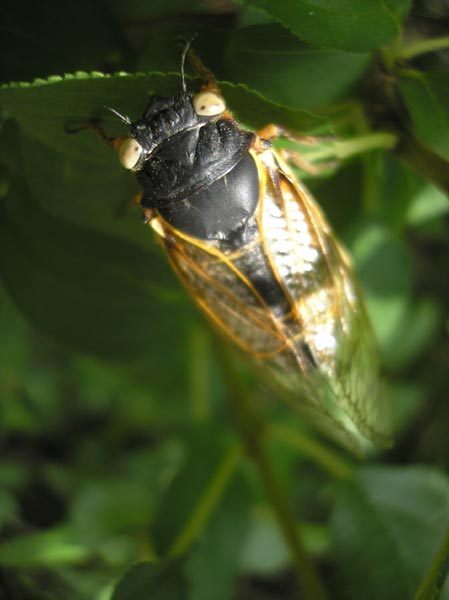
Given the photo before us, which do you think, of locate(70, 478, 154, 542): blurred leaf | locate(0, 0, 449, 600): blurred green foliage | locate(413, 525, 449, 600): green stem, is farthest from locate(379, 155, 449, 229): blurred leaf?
locate(70, 478, 154, 542): blurred leaf

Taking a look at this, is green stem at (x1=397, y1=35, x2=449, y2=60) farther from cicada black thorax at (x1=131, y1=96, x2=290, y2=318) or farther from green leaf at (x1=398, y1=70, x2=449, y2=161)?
cicada black thorax at (x1=131, y1=96, x2=290, y2=318)

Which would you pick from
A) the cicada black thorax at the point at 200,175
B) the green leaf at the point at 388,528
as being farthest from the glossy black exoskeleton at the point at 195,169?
the green leaf at the point at 388,528

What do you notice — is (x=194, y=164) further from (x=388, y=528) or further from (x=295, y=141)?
(x=388, y=528)

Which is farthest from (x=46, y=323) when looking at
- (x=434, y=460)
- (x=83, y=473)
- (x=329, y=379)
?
(x=434, y=460)

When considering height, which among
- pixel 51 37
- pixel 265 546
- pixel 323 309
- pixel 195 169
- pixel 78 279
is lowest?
pixel 265 546

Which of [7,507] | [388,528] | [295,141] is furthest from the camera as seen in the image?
[7,507]

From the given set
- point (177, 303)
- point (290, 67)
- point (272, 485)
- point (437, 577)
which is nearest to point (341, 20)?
point (290, 67)
